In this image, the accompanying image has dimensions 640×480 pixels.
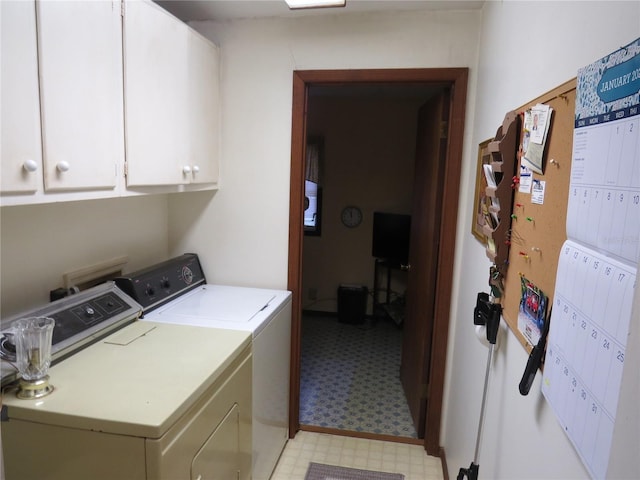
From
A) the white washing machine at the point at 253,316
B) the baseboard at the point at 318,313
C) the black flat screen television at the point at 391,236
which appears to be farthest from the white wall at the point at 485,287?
the baseboard at the point at 318,313

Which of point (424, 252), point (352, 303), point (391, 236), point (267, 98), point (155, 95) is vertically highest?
point (267, 98)

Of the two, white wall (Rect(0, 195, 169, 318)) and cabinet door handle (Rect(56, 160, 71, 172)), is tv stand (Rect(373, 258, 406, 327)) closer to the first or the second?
white wall (Rect(0, 195, 169, 318))

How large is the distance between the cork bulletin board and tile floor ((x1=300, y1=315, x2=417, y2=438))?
183 centimetres

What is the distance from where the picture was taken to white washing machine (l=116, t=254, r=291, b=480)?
1851 mm

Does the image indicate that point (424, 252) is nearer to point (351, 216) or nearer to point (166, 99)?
point (166, 99)

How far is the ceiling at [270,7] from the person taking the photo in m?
2.04

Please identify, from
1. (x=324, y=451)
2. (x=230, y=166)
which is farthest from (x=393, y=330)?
(x=230, y=166)

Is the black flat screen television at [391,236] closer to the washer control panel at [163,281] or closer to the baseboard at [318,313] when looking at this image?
the baseboard at [318,313]

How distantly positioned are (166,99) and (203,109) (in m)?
0.36

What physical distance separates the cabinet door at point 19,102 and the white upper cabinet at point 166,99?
1.30 feet

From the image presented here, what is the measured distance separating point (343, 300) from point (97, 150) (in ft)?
11.3

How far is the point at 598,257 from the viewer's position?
2.33 ft

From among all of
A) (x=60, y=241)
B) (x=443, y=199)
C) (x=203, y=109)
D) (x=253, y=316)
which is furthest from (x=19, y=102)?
(x=443, y=199)

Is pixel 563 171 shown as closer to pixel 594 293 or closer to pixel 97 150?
pixel 594 293
